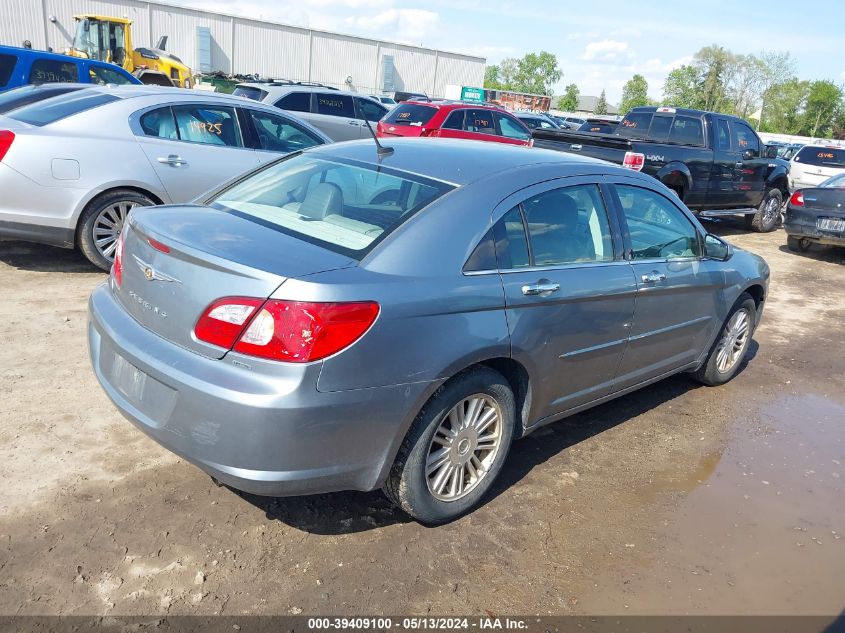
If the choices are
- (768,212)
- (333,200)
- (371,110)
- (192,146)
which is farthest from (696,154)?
(333,200)

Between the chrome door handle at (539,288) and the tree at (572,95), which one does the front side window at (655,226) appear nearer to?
the chrome door handle at (539,288)

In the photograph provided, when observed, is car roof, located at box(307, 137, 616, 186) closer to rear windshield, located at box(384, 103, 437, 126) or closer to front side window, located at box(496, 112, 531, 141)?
rear windshield, located at box(384, 103, 437, 126)

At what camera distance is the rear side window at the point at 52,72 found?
11.0m

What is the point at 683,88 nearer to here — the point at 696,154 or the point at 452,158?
the point at 696,154

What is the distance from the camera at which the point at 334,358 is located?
266cm

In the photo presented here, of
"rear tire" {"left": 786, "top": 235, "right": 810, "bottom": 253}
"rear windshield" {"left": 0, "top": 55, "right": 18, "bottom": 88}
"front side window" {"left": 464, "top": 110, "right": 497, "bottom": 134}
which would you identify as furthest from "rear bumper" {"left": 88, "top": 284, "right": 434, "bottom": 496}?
"front side window" {"left": 464, "top": 110, "right": 497, "bottom": 134}

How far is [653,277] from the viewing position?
4195 millimetres

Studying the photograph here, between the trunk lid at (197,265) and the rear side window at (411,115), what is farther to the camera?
the rear side window at (411,115)

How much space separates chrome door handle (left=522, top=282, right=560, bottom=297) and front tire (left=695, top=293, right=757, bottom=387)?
2.25 metres

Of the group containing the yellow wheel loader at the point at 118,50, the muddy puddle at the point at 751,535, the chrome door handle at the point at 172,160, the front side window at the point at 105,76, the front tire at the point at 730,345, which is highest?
the yellow wheel loader at the point at 118,50

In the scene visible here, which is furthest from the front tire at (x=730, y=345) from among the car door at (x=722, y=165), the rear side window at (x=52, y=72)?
the rear side window at (x=52, y=72)

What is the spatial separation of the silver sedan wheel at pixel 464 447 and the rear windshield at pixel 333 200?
88cm

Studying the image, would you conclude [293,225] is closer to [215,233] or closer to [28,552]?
[215,233]

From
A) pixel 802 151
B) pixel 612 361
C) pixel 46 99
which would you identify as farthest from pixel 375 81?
pixel 612 361
